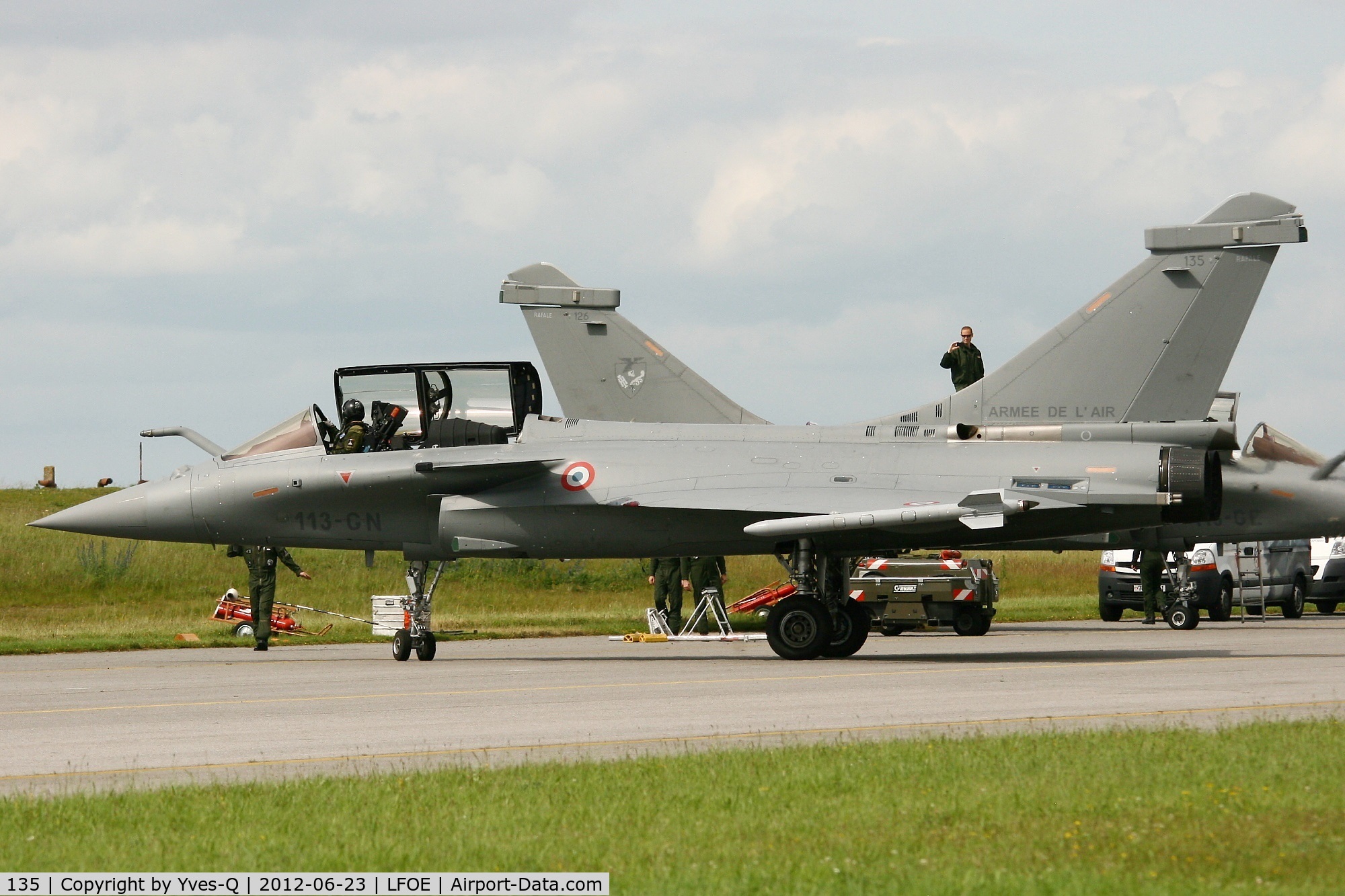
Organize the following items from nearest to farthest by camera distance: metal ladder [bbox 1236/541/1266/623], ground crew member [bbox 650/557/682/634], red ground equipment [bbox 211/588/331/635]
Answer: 1. ground crew member [bbox 650/557/682/634]
2. red ground equipment [bbox 211/588/331/635]
3. metal ladder [bbox 1236/541/1266/623]

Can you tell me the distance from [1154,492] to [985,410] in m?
2.27

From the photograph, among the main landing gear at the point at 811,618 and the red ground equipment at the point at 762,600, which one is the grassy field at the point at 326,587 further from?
the main landing gear at the point at 811,618

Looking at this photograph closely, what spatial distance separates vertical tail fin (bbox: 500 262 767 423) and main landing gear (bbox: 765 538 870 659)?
9.42ft

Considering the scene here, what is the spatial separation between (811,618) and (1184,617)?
31.8 feet

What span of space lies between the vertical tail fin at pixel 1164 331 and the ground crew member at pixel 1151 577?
10517 millimetres

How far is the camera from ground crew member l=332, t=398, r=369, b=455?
19297mm

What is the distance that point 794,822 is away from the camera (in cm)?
662

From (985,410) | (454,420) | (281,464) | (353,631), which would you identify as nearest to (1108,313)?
(985,410)

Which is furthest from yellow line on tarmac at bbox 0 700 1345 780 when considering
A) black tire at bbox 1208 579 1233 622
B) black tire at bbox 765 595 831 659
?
black tire at bbox 1208 579 1233 622

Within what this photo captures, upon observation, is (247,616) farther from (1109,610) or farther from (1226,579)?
(1226,579)

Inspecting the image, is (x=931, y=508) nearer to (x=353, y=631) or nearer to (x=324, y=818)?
(x=324, y=818)

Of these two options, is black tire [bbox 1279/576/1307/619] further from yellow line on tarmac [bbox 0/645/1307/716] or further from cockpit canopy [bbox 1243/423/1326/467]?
yellow line on tarmac [bbox 0/645/1307/716]

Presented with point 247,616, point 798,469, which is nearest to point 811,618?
point 798,469

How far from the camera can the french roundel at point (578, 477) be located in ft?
60.4
